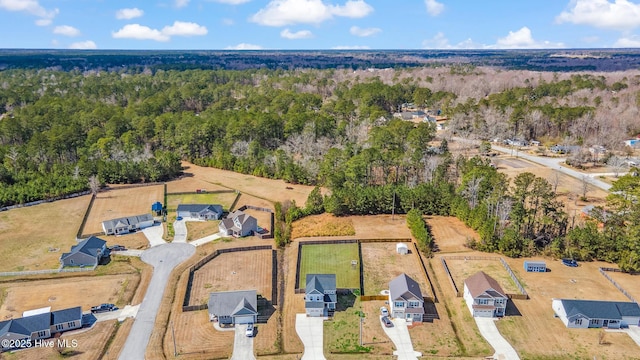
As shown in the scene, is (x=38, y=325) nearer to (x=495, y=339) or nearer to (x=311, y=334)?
(x=311, y=334)

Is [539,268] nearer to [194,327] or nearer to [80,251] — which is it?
[194,327]

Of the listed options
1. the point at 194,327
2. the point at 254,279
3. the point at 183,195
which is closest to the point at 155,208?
the point at 183,195

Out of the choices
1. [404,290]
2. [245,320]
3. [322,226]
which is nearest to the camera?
[245,320]

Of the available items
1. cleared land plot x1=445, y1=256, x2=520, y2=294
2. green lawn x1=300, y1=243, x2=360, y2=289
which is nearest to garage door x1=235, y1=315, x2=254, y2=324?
green lawn x1=300, y1=243, x2=360, y2=289

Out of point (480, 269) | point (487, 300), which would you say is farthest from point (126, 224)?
point (487, 300)

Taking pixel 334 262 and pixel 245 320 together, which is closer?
pixel 245 320

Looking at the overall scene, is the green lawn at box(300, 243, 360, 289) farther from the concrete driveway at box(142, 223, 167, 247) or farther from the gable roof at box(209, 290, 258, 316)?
the concrete driveway at box(142, 223, 167, 247)
